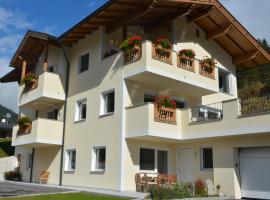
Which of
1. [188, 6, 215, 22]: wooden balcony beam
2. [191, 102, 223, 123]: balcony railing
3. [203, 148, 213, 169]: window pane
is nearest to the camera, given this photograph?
[191, 102, 223, 123]: balcony railing

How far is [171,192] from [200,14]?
1198 cm

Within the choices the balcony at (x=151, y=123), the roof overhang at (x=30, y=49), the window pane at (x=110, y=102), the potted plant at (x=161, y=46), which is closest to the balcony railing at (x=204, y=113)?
the balcony at (x=151, y=123)

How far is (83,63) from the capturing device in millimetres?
23375

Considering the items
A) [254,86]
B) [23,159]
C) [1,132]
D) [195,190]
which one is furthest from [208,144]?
[1,132]

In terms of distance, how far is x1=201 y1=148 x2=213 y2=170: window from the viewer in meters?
19.5

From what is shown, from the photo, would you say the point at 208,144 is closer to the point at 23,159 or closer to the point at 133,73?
the point at 133,73

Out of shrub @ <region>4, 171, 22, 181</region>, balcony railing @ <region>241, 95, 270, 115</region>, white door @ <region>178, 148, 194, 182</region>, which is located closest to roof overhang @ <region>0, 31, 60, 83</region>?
shrub @ <region>4, 171, 22, 181</region>

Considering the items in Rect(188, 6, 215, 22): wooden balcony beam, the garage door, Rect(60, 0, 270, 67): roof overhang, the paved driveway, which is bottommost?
the paved driveway

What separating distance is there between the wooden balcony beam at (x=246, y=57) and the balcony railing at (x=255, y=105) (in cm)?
874

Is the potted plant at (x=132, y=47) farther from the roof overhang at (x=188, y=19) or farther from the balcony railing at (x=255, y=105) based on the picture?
the balcony railing at (x=255, y=105)

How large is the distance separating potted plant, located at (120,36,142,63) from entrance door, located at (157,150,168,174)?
5.79 metres

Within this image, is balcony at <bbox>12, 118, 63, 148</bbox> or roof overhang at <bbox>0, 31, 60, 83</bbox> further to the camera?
roof overhang at <bbox>0, 31, 60, 83</bbox>

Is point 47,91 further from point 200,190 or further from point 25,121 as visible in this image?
point 200,190

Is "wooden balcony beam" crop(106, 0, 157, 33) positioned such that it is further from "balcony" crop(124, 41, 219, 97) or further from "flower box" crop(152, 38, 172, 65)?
"balcony" crop(124, 41, 219, 97)
